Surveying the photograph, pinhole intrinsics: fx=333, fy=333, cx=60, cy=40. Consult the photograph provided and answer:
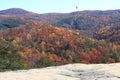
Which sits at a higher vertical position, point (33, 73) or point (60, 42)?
point (33, 73)

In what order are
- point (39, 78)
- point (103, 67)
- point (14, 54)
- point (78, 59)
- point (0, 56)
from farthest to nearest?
point (78, 59)
point (14, 54)
point (0, 56)
point (103, 67)
point (39, 78)

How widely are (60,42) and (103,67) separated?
190m

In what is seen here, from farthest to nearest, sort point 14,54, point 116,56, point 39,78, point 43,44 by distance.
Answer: point 43,44 → point 116,56 → point 14,54 → point 39,78

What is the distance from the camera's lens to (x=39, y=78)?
8.09 meters

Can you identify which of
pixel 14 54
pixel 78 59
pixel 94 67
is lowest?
pixel 78 59

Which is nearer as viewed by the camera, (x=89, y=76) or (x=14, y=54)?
(x=89, y=76)

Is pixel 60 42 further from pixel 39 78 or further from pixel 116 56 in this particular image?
pixel 39 78

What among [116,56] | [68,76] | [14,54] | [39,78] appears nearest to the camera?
[39,78]

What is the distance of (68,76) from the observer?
8.64m

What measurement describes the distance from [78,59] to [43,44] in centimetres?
4628

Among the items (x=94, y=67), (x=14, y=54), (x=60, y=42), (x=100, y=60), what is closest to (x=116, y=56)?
(x=100, y=60)

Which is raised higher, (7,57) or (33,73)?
(33,73)

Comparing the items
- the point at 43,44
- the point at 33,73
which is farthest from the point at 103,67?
the point at 43,44

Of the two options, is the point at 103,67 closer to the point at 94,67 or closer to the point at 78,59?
the point at 94,67
